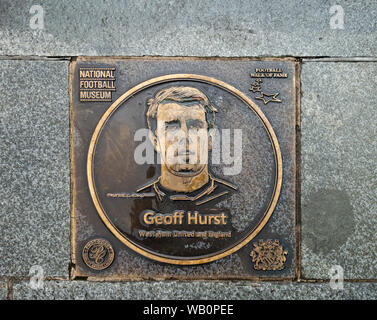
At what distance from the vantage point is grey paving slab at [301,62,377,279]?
297 centimetres

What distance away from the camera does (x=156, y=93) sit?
300 centimetres

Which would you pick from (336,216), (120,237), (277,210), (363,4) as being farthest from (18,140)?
(363,4)

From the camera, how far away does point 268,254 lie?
2963 millimetres

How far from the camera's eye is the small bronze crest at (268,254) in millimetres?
2961

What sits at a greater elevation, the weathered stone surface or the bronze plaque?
the bronze plaque

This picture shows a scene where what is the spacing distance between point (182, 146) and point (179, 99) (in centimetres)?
42

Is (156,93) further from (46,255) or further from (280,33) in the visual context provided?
(46,255)

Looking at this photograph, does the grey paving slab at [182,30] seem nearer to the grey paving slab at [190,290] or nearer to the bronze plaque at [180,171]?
the bronze plaque at [180,171]

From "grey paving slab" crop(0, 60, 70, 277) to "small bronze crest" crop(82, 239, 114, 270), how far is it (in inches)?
7.4

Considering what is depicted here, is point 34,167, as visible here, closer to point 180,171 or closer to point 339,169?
point 180,171

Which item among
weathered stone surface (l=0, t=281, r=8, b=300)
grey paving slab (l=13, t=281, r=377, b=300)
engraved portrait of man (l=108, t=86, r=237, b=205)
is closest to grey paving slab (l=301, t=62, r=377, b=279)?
grey paving slab (l=13, t=281, r=377, b=300)

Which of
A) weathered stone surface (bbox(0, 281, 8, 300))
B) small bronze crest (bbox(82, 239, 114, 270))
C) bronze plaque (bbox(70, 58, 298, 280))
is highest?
bronze plaque (bbox(70, 58, 298, 280))

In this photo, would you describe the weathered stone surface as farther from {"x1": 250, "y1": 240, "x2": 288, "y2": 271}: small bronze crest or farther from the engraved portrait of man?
{"x1": 250, "y1": 240, "x2": 288, "y2": 271}: small bronze crest
